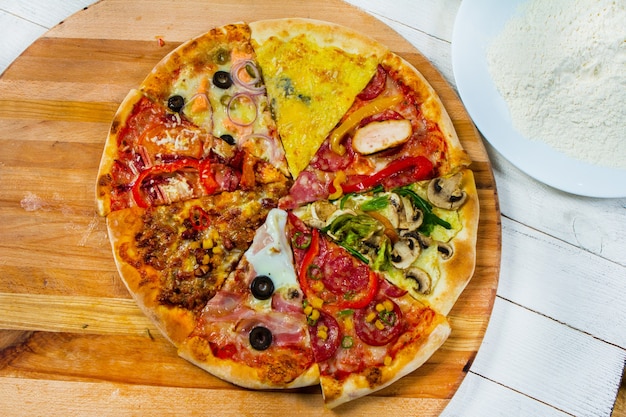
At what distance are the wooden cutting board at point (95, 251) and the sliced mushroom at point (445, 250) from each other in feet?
1.05

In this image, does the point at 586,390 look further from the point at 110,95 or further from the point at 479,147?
the point at 110,95

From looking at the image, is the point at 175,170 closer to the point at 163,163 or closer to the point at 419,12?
the point at 163,163

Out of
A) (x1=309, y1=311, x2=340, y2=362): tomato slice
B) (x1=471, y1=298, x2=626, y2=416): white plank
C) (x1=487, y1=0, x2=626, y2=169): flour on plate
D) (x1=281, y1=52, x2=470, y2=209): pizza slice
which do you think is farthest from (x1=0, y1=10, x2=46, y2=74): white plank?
(x1=471, y1=298, x2=626, y2=416): white plank

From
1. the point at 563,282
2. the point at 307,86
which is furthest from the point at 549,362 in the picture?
the point at 307,86

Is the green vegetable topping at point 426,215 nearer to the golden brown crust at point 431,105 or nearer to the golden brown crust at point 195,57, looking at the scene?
the golden brown crust at point 431,105

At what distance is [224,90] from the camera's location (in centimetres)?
446

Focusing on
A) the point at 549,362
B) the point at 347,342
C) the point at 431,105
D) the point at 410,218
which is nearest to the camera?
the point at 347,342

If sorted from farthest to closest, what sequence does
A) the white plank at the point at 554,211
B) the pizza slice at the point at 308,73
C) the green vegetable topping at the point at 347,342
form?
the white plank at the point at 554,211 → the pizza slice at the point at 308,73 → the green vegetable topping at the point at 347,342

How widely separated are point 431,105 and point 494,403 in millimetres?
2258

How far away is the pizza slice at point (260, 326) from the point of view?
3.88 metres

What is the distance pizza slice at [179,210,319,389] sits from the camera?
3.88 metres

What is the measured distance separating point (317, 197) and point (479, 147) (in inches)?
49.9

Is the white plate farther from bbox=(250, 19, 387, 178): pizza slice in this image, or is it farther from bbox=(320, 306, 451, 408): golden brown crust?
bbox=(320, 306, 451, 408): golden brown crust

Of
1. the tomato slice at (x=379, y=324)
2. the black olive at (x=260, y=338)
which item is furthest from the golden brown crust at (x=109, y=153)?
the tomato slice at (x=379, y=324)
